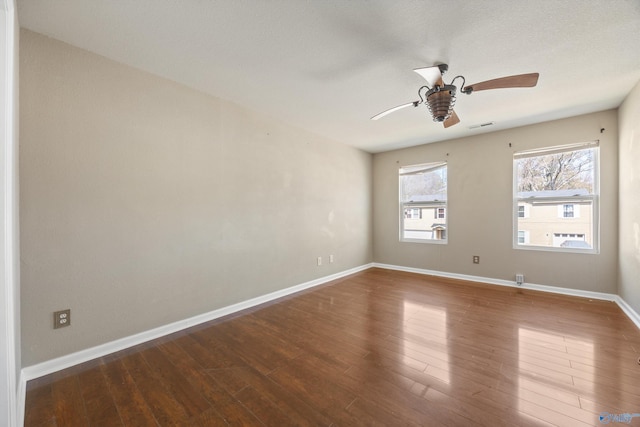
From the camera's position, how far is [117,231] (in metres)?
2.23

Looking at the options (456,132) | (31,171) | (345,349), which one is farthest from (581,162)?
(31,171)

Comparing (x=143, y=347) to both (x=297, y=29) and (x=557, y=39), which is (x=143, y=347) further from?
(x=557, y=39)

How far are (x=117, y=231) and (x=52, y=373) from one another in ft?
3.58

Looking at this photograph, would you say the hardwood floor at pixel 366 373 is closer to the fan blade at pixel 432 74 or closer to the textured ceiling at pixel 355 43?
the fan blade at pixel 432 74

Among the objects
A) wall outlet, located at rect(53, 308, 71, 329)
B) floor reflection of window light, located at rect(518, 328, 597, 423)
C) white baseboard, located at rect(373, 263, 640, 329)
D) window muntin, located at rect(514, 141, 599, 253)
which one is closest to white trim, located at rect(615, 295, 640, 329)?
white baseboard, located at rect(373, 263, 640, 329)

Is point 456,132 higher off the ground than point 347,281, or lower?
higher

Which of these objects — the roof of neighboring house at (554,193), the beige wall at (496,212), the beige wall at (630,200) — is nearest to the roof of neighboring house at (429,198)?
the beige wall at (496,212)

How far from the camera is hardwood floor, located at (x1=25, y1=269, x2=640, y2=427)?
151 cm

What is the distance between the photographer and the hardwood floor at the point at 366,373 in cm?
151

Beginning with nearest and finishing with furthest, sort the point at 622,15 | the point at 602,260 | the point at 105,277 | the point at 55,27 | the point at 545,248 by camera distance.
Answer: the point at 622,15 < the point at 55,27 < the point at 105,277 < the point at 602,260 < the point at 545,248

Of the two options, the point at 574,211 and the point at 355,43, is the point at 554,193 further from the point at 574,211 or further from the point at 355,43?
the point at 355,43

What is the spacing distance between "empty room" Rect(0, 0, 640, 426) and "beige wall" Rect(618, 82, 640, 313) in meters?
0.05

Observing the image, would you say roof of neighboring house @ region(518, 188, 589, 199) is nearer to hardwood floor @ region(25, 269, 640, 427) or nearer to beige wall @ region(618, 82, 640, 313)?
beige wall @ region(618, 82, 640, 313)

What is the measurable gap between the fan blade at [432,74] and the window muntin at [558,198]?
2.81 meters
